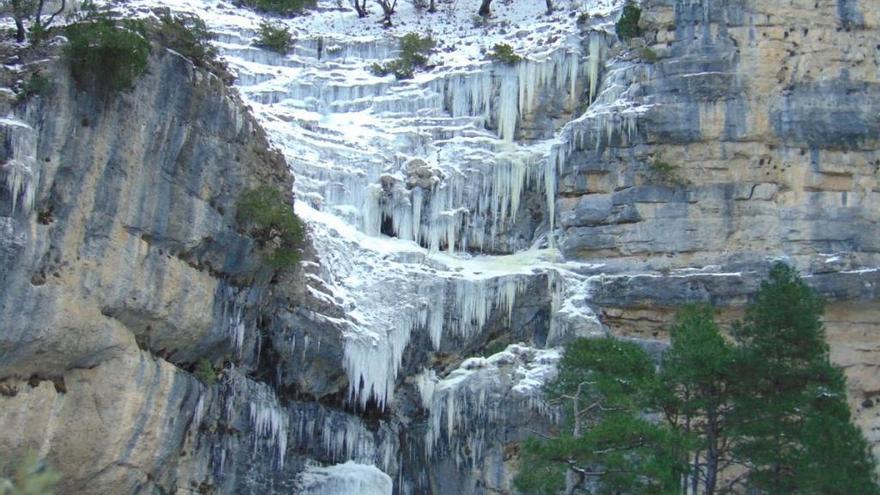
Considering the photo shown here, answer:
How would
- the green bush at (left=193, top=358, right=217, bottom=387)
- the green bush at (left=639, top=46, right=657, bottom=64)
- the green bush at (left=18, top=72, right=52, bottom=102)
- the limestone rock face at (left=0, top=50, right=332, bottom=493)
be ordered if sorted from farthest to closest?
the green bush at (left=639, top=46, right=657, bottom=64) → the green bush at (left=193, top=358, right=217, bottom=387) → the green bush at (left=18, top=72, right=52, bottom=102) → the limestone rock face at (left=0, top=50, right=332, bottom=493)

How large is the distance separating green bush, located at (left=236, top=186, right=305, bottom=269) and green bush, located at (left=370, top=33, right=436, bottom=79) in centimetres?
1007

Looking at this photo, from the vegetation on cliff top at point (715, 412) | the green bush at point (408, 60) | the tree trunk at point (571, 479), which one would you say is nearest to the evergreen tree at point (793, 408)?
the vegetation on cliff top at point (715, 412)

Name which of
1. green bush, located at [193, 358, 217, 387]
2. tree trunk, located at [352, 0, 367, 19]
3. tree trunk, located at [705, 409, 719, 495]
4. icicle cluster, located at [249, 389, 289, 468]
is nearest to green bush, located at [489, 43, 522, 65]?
tree trunk, located at [352, 0, 367, 19]

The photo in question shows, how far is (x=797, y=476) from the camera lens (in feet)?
71.5

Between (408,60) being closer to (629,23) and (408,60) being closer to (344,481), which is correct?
(629,23)

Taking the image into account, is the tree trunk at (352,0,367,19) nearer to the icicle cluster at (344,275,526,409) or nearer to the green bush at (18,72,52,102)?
the icicle cluster at (344,275,526,409)

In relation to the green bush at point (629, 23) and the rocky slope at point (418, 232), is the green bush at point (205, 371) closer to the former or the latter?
the rocky slope at point (418, 232)

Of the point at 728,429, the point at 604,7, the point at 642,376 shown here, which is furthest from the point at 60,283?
the point at 604,7

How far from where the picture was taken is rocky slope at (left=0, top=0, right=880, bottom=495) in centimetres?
2372

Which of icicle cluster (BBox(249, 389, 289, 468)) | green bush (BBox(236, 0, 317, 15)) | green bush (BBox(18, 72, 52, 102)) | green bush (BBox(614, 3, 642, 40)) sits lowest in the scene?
icicle cluster (BBox(249, 389, 289, 468))

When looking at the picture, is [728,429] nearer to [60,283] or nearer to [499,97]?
[60,283]

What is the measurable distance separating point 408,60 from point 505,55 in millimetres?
3095

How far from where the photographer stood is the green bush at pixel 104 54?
23.1 metres

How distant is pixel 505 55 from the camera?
35.5m
